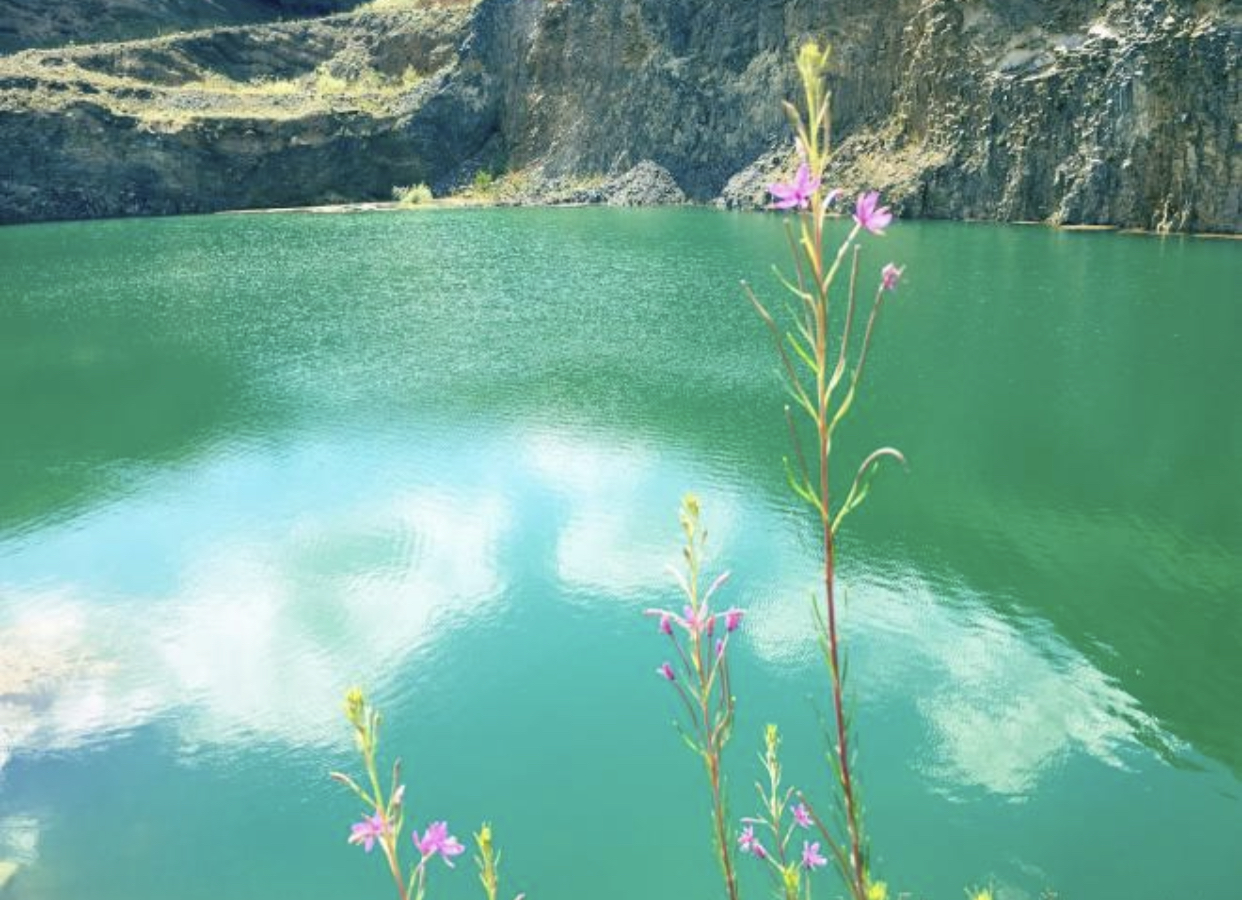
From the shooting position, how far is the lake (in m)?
8.53

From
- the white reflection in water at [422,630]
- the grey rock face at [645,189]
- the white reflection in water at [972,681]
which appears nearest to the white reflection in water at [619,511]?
the white reflection in water at [422,630]

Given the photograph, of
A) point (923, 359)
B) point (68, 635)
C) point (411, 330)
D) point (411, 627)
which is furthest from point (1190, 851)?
point (411, 330)

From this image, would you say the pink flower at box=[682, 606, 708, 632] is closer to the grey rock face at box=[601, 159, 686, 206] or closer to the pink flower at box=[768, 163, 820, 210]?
the pink flower at box=[768, 163, 820, 210]

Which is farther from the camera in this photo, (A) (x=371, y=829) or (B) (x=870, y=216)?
(A) (x=371, y=829)

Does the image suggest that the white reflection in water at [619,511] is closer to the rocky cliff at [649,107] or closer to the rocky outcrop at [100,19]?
the rocky cliff at [649,107]

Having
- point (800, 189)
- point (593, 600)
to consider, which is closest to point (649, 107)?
point (593, 600)

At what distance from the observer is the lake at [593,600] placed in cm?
853

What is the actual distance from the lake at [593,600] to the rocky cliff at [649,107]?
1762cm

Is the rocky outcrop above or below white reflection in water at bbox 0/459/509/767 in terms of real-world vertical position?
above

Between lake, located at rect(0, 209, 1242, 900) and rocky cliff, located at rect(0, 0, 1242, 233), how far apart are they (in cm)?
1762

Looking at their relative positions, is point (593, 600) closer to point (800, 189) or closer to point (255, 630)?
point (255, 630)

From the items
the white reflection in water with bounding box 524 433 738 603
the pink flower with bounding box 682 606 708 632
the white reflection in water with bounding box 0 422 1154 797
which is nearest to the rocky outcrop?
the white reflection in water with bounding box 524 433 738 603

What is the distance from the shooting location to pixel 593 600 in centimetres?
1254

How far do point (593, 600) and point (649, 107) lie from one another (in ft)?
187
